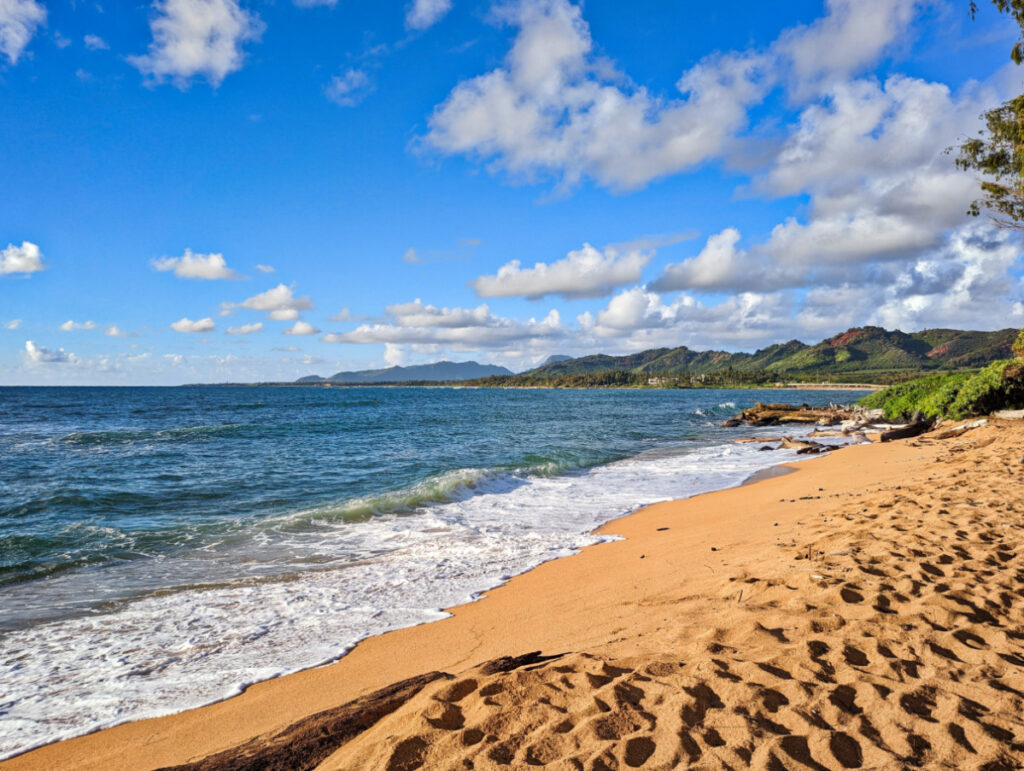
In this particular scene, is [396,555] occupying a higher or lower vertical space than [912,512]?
lower

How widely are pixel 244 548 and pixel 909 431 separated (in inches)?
1043

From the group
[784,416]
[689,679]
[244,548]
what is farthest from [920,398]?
[244,548]

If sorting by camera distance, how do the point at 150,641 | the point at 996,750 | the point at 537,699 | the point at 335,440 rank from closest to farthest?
the point at 996,750 → the point at 537,699 → the point at 150,641 → the point at 335,440

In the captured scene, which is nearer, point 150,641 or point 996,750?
point 996,750

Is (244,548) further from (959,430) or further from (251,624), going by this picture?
(959,430)

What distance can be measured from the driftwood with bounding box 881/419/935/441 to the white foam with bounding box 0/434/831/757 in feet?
57.8

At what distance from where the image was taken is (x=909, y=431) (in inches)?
945

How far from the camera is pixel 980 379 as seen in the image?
22328 millimetres

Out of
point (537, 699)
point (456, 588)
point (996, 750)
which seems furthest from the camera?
point (456, 588)

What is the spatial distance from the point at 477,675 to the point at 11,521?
1458cm

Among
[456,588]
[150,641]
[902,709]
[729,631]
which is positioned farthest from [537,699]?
[150,641]

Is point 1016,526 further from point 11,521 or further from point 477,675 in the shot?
point 11,521

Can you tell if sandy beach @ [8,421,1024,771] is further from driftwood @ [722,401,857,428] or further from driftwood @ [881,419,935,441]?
driftwood @ [722,401,857,428]

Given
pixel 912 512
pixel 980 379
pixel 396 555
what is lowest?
pixel 396 555
